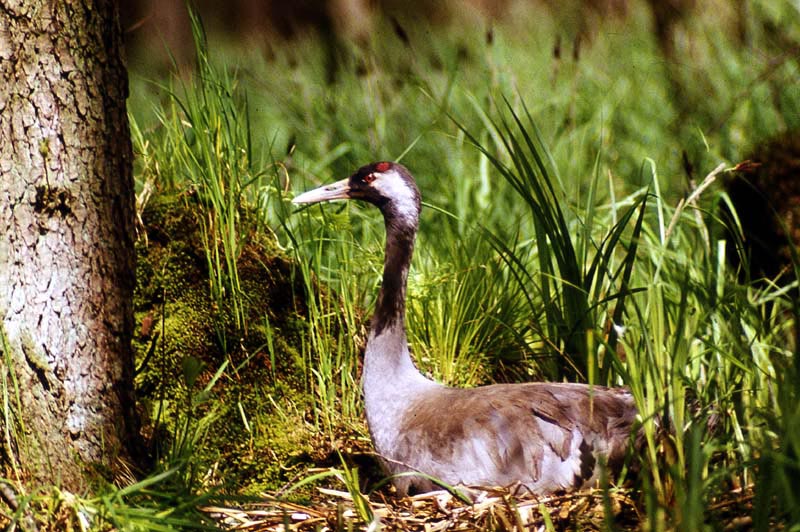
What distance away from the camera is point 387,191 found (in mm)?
3473

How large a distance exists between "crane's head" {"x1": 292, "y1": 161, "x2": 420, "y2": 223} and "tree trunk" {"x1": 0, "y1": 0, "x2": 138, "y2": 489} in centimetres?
92

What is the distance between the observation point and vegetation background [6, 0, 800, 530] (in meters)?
2.49

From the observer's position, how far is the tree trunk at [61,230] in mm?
2523

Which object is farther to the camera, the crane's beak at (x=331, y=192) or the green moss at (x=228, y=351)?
the crane's beak at (x=331, y=192)

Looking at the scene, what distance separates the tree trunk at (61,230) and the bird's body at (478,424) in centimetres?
92

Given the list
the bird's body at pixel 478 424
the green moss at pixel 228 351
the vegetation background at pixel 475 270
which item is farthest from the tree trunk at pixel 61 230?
the bird's body at pixel 478 424

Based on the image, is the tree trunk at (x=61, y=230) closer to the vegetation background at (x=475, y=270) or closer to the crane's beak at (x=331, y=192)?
the vegetation background at (x=475, y=270)

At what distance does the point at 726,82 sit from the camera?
6.13 meters

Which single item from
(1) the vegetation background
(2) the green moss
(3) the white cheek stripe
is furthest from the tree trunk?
(3) the white cheek stripe

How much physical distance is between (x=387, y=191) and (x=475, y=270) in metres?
0.58

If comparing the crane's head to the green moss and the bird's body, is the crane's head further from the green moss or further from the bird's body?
the green moss

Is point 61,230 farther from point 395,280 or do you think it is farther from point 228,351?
point 395,280

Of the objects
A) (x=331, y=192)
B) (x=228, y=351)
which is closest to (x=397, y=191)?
(x=331, y=192)

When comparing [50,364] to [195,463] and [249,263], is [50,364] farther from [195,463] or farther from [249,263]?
[249,263]
